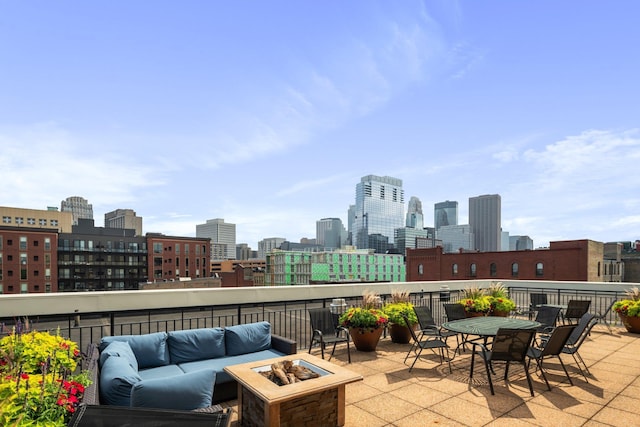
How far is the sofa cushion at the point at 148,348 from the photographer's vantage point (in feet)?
16.8

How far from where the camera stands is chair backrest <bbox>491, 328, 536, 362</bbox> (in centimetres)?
505

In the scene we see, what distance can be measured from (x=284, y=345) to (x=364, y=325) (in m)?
2.08

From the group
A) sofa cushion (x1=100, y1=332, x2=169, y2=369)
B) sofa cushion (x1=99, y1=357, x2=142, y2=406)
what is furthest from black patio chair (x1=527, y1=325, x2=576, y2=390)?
sofa cushion (x1=100, y1=332, x2=169, y2=369)

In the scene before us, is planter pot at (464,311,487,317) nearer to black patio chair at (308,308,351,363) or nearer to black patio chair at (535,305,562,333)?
black patio chair at (535,305,562,333)

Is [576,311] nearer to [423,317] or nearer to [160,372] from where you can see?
[423,317]

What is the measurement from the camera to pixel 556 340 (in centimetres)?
530

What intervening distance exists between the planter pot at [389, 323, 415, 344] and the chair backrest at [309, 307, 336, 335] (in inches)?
62.5

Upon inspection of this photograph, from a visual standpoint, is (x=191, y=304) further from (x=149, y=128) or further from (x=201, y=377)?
(x=149, y=128)

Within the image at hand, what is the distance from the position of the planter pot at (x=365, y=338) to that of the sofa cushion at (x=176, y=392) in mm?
4629

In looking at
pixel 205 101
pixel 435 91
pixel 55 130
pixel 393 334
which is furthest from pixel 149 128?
pixel 393 334

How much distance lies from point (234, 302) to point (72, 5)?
673 centimetres

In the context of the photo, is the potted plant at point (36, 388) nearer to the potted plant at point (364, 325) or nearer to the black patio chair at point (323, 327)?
the black patio chair at point (323, 327)

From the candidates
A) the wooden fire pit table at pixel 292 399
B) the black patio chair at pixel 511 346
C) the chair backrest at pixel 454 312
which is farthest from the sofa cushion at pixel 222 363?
the chair backrest at pixel 454 312

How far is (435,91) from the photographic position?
34.9 ft
